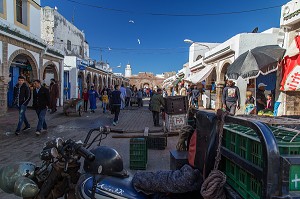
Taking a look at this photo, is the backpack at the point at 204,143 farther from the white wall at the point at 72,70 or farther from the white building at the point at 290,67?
the white wall at the point at 72,70

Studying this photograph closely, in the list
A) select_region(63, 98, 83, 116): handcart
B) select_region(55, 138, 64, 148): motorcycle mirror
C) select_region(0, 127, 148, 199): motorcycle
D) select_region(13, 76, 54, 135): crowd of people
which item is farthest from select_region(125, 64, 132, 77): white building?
select_region(55, 138, 64, 148): motorcycle mirror

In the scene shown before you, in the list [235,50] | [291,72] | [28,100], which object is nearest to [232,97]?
[291,72]

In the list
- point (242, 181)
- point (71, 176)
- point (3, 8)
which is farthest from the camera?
point (3, 8)

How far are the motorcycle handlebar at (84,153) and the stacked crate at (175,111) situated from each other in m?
5.87

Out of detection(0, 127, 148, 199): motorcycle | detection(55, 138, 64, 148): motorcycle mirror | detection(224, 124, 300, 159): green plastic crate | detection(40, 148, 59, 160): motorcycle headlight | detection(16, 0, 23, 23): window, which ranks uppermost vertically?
detection(16, 0, 23, 23): window

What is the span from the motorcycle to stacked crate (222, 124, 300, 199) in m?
0.75

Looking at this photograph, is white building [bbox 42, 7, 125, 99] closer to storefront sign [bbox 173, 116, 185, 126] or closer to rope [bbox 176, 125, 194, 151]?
storefront sign [bbox 173, 116, 185, 126]

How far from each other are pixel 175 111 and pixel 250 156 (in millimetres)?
6043

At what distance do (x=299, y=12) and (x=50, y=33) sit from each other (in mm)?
25234

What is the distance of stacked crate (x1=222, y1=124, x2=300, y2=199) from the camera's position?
4.67ft

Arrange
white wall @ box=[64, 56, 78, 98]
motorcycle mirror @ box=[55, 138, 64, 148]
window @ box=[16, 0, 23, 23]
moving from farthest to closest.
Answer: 1. white wall @ box=[64, 56, 78, 98]
2. window @ box=[16, 0, 23, 23]
3. motorcycle mirror @ box=[55, 138, 64, 148]

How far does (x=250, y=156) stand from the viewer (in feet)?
5.53

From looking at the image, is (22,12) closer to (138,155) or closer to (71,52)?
(138,155)

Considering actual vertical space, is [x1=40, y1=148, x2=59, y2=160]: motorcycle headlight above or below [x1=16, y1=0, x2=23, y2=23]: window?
below
